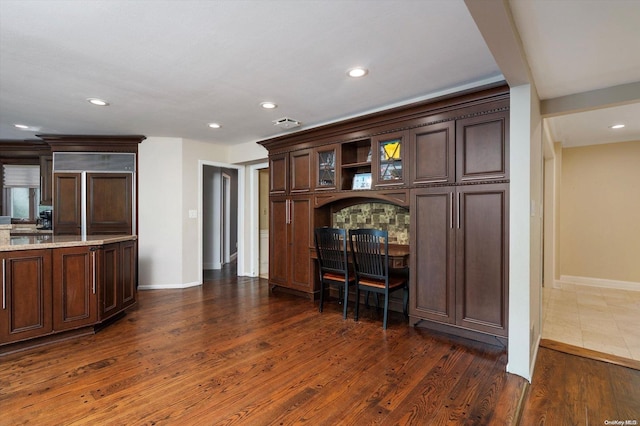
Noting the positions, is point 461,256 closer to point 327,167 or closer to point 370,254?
point 370,254

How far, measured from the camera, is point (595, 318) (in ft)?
11.5

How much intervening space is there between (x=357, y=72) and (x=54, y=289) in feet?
11.0

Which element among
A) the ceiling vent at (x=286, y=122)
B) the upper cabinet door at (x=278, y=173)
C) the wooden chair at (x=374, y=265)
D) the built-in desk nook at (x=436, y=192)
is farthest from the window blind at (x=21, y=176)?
the wooden chair at (x=374, y=265)

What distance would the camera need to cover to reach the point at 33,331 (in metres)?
2.69

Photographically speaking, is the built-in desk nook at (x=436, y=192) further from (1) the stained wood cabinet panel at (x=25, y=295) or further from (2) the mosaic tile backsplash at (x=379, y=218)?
(1) the stained wood cabinet panel at (x=25, y=295)

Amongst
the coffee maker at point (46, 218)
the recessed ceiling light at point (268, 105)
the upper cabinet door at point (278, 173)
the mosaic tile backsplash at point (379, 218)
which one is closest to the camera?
the recessed ceiling light at point (268, 105)

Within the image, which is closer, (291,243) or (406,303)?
(406,303)

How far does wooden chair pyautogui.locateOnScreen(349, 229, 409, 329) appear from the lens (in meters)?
3.10

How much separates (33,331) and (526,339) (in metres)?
4.06

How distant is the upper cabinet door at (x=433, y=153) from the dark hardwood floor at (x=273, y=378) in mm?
1550

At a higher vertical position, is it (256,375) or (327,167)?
(327,167)

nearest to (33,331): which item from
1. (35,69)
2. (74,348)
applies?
(74,348)

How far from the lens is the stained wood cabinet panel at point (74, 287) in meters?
2.82

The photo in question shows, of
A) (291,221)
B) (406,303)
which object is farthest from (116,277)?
(406,303)
